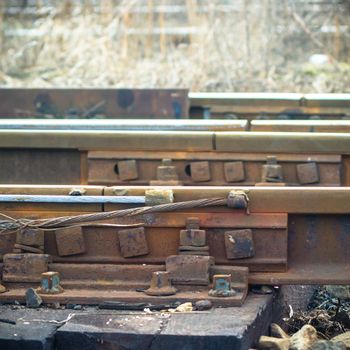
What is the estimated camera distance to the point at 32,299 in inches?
205

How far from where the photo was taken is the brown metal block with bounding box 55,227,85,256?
553 cm

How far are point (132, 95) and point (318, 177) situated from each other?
11.1 ft

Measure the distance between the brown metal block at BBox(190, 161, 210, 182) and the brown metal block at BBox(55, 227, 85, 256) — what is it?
5.98 feet

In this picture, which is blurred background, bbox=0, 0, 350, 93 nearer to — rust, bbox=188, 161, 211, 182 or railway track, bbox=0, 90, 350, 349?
rust, bbox=188, 161, 211, 182

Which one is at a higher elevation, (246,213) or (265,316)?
(246,213)

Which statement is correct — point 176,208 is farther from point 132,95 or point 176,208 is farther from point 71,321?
point 132,95

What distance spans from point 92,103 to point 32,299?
5.21 m

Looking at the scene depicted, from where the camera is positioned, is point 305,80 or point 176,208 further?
point 305,80

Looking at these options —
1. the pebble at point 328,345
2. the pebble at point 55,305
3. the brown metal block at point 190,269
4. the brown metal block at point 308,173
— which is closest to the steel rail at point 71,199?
the brown metal block at point 190,269

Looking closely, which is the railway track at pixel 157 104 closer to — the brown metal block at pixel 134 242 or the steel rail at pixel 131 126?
the steel rail at pixel 131 126

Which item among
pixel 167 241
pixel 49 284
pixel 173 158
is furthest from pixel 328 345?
pixel 173 158

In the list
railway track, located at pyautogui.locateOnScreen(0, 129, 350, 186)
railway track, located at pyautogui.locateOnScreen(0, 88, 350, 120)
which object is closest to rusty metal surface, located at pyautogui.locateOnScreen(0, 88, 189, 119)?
railway track, located at pyautogui.locateOnScreen(0, 88, 350, 120)

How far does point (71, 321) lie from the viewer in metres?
4.85

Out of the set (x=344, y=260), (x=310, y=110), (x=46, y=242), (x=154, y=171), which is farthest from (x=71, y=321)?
(x=310, y=110)
